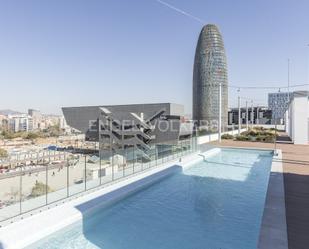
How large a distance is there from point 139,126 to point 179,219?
19.1m

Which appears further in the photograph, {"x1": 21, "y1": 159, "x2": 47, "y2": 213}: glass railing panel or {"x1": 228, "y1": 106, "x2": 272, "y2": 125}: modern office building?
{"x1": 228, "y1": 106, "x2": 272, "y2": 125}: modern office building

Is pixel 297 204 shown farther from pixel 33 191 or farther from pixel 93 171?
pixel 33 191

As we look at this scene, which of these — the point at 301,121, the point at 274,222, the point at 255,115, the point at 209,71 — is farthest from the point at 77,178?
the point at 255,115

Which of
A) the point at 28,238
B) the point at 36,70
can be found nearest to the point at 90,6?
the point at 36,70

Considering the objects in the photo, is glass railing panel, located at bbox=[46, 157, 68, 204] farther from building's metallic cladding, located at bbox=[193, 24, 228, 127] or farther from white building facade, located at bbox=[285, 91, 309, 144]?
building's metallic cladding, located at bbox=[193, 24, 228, 127]

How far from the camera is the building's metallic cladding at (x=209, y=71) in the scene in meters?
67.7

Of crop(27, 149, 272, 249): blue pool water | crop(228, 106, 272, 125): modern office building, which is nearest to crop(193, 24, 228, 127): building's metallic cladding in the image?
crop(228, 106, 272, 125): modern office building

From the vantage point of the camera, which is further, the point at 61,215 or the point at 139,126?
the point at 139,126

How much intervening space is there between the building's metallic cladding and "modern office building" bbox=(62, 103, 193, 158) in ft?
125

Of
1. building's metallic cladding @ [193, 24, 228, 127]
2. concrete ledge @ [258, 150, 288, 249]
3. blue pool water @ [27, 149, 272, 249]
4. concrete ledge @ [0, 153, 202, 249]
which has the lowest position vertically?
blue pool water @ [27, 149, 272, 249]

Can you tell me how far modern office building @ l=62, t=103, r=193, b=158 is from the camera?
24984 millimetres

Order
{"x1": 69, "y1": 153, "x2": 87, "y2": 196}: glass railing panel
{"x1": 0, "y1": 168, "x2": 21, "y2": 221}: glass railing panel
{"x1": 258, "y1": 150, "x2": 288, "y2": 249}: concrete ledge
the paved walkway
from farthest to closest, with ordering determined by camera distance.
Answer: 1. {"x1": 69, "y1": 153, "x2": 87, "y2": 196}: glass railing panel
2. {"x1": 0, "y1": 168, "x2": 21, "y2": 221}: glass railing panel
3. the paved walkway
4. {"x1": 258, "y1": 150, "x2": 288, "y2": 249}: concrete ledge

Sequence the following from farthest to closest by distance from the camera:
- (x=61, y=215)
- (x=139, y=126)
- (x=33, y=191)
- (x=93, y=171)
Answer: (x=139, y=126)
(x=93, y=171)
(x=33, y=191)
(x=61, y=215)

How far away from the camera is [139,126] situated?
25328 millimetres
